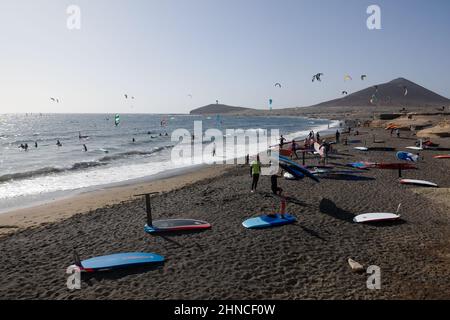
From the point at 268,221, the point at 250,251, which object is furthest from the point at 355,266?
the point at 268,221

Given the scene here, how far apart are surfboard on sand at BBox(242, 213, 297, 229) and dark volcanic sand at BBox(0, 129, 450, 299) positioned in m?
0.32

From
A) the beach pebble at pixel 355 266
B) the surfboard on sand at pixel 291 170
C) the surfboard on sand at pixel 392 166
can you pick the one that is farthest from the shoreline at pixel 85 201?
the beach pebble at pixel 355 266

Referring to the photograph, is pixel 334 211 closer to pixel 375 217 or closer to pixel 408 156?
pixel 375 217

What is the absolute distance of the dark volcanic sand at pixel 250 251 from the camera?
22.8 feet

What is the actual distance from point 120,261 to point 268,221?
4917 millimetres

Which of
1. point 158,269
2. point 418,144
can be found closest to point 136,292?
point 158,269

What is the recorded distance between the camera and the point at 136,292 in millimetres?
6965

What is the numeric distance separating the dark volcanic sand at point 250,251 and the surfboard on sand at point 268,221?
1.05 ft

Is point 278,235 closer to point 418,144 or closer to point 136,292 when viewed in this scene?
point 136,292

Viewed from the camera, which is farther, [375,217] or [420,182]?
[420,182]

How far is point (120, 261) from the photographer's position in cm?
816

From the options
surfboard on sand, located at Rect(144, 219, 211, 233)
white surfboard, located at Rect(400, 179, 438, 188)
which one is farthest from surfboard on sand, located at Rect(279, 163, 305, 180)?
white surfboard, located at Rect(400, 179, 438, 188)

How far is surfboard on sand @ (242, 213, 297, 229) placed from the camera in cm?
1052
